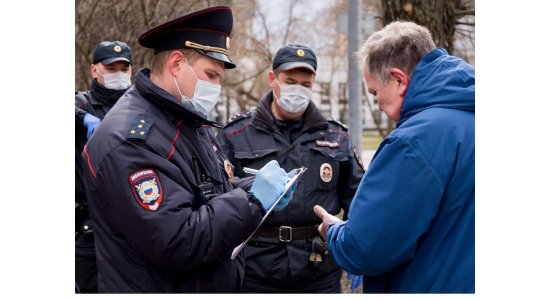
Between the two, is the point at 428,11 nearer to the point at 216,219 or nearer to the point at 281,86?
the point at 281,86

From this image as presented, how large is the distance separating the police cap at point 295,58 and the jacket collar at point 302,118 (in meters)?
0.27

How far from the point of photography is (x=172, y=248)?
2291 millimetres

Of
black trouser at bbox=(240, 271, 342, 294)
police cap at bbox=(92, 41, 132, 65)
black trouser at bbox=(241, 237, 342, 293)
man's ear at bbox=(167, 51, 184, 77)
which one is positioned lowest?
black trouser at bbox=(240, 271, 342, 294)

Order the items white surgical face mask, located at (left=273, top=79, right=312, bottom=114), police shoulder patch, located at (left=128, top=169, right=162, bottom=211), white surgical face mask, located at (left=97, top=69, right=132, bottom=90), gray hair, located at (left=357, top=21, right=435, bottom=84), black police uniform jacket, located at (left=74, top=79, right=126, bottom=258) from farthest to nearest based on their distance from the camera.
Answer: white surgical face mask, located at (left=97, top=69, right=132, bottom=90) < black police uniform jacket, located at (left=74, top=79, right=126, bottom=258) < white surgical face mask, located at (left=273, top=79, right=312, bottom=114) < gray hair, located at (left=357, top=21, right=435, bottom=84) < police shoulder patch, located at (left=128, top=169, right=162, bottom=211)

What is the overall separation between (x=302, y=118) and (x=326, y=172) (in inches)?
17.9

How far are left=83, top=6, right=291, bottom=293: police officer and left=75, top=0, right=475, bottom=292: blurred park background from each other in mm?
2698

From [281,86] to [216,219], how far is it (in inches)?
77.5

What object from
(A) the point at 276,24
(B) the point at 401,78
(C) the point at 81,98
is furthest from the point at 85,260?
(A) the point at 276,24

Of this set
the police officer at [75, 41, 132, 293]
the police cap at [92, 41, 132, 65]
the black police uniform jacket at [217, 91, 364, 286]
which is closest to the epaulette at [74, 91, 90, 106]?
the police officer at [75, 41, 132, 293]

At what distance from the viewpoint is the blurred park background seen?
5.70 m

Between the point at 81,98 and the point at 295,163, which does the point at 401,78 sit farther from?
the point at 81,98

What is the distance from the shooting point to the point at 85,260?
14.6ft

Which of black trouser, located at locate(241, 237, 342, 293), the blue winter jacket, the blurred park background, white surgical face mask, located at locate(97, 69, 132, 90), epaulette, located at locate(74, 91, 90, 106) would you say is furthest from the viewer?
the blurred park background

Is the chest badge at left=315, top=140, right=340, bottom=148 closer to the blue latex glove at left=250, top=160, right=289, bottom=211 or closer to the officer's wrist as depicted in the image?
the blue latex glove at left=250, top=160, right=289, bottom=211
